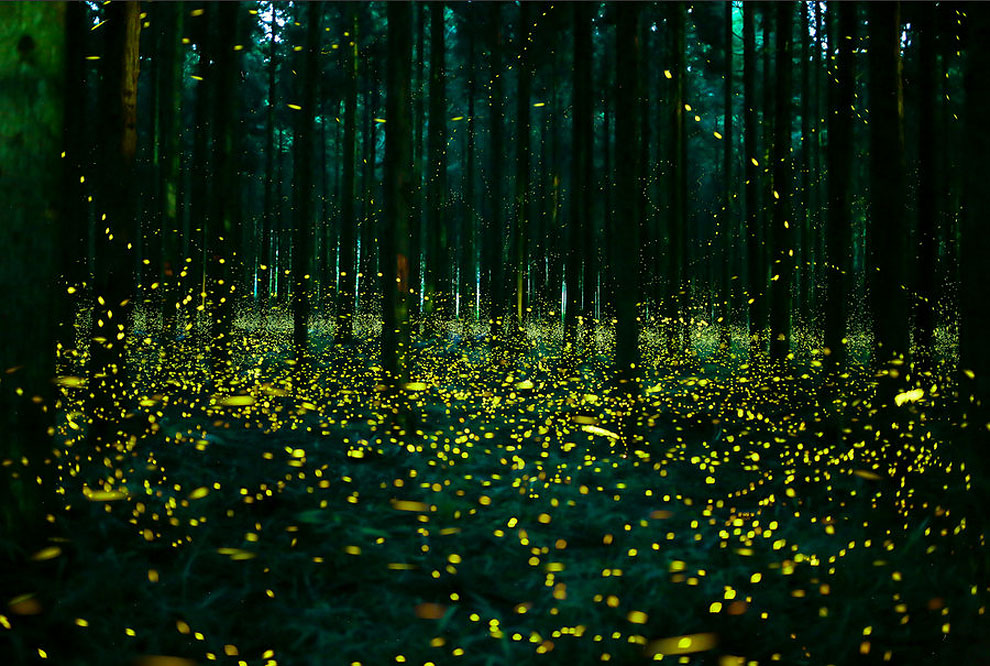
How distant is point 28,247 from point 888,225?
675 cm

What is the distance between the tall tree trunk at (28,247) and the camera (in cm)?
367

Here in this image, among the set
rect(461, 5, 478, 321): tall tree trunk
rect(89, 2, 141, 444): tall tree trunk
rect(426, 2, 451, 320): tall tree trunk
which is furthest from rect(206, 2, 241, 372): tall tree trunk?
rect(461, 5, 478, 321): tall tree trunk

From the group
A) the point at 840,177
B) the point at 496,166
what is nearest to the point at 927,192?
the point at 840,177

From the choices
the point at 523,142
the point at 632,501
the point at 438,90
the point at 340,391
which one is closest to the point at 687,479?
the point at 632,501

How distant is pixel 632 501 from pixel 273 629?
3.70 meters

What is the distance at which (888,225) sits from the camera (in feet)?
20.8

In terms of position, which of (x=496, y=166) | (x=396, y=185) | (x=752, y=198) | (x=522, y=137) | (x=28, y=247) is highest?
(x=522, y=137)

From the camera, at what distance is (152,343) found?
40.0 ft

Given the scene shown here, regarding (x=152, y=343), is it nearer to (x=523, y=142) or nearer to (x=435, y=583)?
(x=523, y=142)

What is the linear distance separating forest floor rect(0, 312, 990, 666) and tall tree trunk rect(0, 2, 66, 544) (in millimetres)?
218

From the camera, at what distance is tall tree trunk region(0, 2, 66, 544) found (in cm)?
367

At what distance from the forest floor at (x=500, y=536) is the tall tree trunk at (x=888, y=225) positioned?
0.48 metres

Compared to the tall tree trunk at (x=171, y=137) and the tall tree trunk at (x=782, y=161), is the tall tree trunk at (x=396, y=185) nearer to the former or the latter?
the tall tree trunk at (x=171, y=137)

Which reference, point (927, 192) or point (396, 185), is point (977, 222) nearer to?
point (396, 185)
